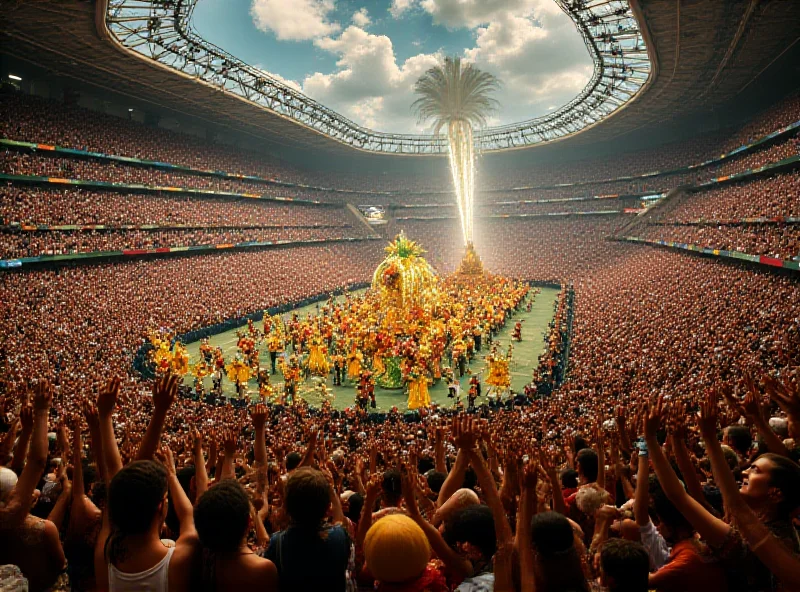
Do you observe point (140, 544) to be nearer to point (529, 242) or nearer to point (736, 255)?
point (736, 255)

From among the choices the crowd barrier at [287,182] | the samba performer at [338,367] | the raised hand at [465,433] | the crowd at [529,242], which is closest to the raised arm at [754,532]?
the raised hand at [465,433]

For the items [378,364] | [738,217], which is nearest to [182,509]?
[378,364]

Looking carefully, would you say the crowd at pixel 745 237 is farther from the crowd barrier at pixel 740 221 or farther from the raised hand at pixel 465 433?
the raised hand at pixel 465 433

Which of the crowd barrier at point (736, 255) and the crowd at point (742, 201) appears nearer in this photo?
the crowd barrier at point (736, 255)

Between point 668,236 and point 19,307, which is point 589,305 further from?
point 19,307

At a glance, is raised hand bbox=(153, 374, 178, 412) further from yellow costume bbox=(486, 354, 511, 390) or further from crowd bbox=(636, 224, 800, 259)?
crowd bbox=(636, 224, 800, 259)
